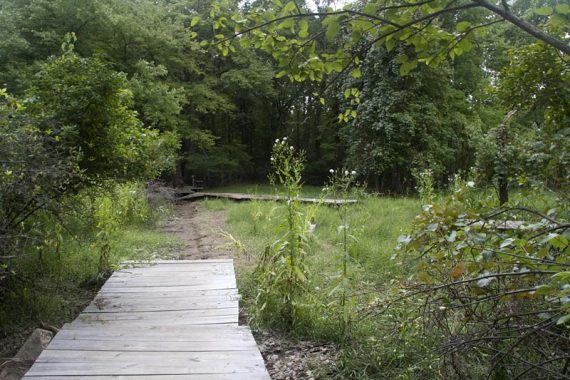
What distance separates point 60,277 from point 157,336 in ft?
7.40

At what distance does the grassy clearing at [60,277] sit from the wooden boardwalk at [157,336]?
423mm

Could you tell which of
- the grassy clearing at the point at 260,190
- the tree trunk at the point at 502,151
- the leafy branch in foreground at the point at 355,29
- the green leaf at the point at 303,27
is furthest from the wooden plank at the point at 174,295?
the grassy clearing at the point at 260,190

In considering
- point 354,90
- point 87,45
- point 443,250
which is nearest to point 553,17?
point 354,90

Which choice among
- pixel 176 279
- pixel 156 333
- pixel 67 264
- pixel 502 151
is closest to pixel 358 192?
pixel 502 151

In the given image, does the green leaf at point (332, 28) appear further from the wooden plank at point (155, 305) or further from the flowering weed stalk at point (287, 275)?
the wooden plank at point (155, 305)

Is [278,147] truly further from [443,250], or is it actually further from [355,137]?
[355,137]

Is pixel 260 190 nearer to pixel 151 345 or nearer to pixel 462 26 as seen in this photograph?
pixel 151 345

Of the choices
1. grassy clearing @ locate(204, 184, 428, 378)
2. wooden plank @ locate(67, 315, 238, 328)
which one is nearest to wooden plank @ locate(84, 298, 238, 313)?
wooden plank @ locate(67, 315, 238, 328)

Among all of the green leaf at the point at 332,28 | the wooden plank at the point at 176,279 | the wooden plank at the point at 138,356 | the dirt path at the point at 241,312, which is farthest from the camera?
the wooden plank at the point at 176,279

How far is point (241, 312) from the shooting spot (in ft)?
13.9

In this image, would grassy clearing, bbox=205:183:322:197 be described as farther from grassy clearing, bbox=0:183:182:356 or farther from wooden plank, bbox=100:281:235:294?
wooden plank, bbox=100:281:235:294

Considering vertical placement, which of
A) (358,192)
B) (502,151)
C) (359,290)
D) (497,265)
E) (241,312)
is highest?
(502,151)

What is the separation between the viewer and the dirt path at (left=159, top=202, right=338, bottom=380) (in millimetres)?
3246

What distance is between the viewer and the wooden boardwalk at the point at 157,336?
2.75 m
